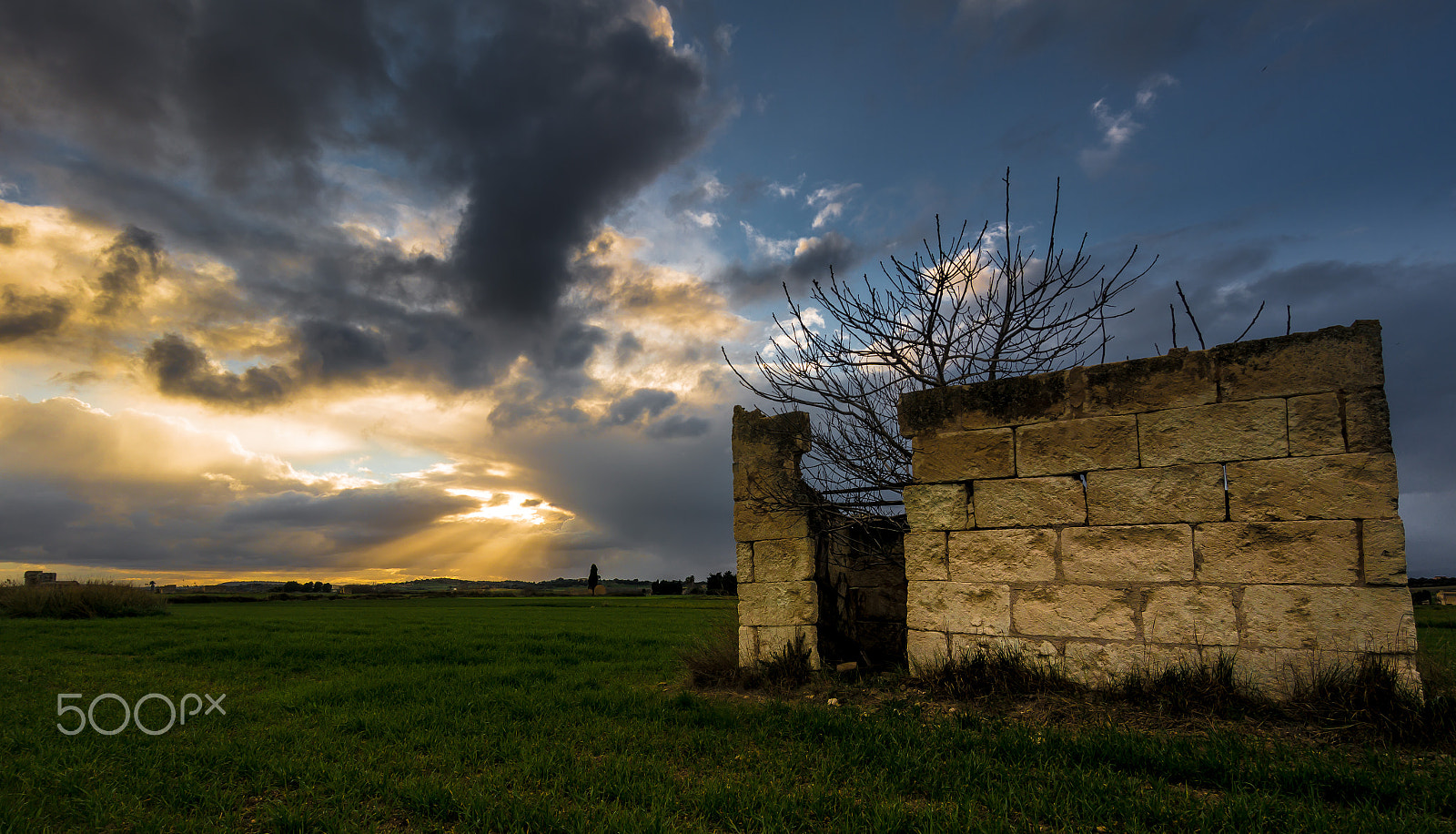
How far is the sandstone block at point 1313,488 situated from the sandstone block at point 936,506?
2.16 metres

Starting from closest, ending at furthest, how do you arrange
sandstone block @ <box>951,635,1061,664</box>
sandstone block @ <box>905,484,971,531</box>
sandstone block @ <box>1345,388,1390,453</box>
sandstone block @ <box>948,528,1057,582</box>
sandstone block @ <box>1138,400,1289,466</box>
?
sandstone block @ <box>1345,388,1390,453</box>, sandstone block @ <box>1138,400,1289,466</box>, sandstone block @ <box>951,635,1061,664</box>, sandstone block @ <box>948,528,1057,582</box>, sandstone block @ <box>905,484,971,531</box>

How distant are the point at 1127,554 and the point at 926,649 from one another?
2.07 m

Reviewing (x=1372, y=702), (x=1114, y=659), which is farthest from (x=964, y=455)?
(x=1372, y=702)

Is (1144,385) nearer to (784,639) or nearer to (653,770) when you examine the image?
(784,639)

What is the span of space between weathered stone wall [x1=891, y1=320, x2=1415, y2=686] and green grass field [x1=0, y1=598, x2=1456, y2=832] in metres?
0.98

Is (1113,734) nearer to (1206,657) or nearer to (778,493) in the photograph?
(1206,657)

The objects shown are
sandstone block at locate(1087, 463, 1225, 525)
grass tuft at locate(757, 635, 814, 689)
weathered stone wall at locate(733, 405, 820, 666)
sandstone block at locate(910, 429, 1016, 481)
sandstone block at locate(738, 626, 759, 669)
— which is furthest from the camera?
sandstone block at locate(738, 626, 759, 669)

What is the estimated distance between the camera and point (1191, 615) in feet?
18.7

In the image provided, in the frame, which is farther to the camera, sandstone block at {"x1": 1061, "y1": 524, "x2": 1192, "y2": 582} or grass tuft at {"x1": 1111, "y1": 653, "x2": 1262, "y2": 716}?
sandstone block at {"x1": 1061, "y1": 524, "x2": 1192, "y2": 582}

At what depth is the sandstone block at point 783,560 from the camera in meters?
7.67

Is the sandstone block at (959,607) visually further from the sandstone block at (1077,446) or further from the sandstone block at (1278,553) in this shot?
the sandstone block at (1278,553)

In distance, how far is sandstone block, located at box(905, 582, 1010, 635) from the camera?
6484 millimetres

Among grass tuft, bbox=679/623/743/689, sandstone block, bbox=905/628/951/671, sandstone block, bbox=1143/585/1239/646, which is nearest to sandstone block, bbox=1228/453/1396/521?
sandstone block, bbox=1143/585/1239/646

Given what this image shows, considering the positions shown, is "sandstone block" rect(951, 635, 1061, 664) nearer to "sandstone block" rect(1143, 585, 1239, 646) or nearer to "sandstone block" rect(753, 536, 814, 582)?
"sandstone block" rect(1143, 585, 1239, 646)
